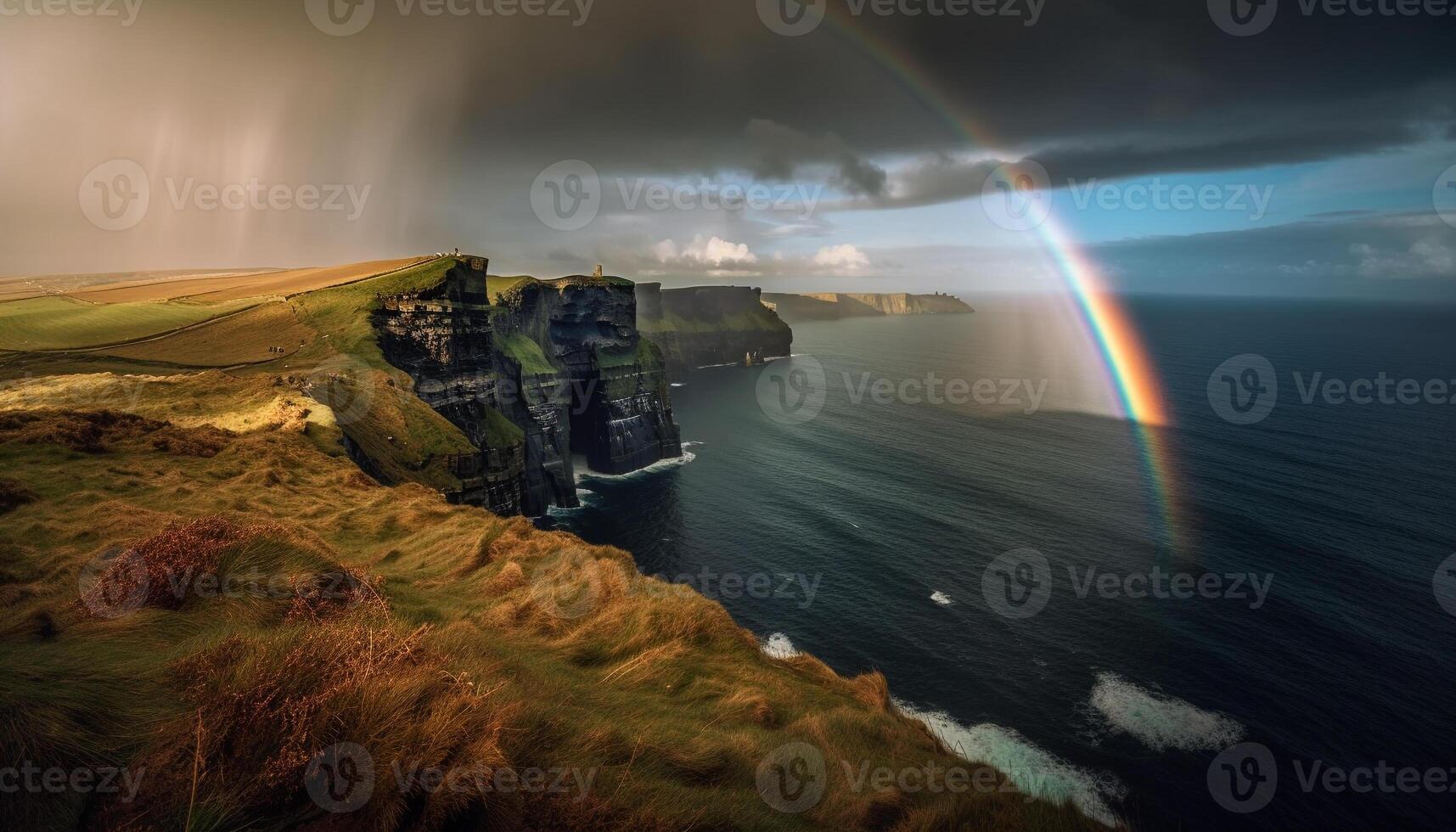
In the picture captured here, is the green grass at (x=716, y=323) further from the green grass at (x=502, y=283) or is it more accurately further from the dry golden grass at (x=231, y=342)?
the dry golden grass at (x=231, y=342)

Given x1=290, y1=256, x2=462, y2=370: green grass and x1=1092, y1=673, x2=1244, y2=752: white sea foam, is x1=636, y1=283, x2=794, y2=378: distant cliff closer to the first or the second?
x1=290, y1=256, x2=462, y2=370: green grass

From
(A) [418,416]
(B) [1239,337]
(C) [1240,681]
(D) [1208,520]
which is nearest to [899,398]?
(D) [1208,520]

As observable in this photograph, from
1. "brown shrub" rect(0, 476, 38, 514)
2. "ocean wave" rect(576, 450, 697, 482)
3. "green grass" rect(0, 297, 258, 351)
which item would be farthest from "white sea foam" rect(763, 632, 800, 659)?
"green grass" rect(0, 297, 258, 351)

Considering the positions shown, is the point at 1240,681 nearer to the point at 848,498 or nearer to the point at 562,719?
the point at 848,498

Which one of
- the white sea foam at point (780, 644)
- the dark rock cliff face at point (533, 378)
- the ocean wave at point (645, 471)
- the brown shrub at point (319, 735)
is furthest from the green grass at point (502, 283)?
the brown shrub at point (319, 735)

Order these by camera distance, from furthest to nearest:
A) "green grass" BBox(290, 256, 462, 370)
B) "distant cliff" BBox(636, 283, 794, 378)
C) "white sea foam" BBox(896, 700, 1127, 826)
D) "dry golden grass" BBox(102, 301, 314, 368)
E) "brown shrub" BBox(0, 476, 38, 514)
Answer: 1. "distant cliff" BBox(636, 283, 794, 378)
2. "green grass" BBox(290, 256, 462, 370)
3. "dry golden grass" BBox(102, 301, 314, 368)
4. "white sea foam" BBox(896, 700, 1127, 826)
5. "brown shrub" BBox(0, 476, 38, 514)
